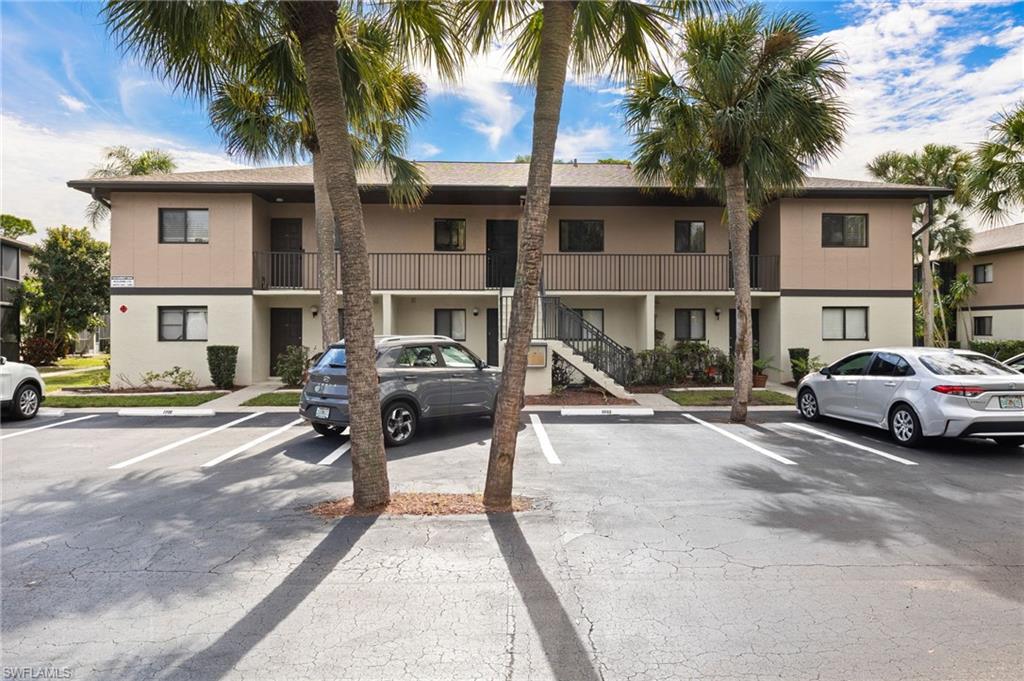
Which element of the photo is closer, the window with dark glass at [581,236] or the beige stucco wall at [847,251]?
the beige stucco wall at [847,251]

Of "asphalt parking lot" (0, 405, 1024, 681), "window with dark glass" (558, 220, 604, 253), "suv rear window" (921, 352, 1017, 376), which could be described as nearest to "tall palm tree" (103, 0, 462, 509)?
"asphalt parking lot" (0, 405, 1024, 681)

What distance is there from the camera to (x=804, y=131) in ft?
35.1

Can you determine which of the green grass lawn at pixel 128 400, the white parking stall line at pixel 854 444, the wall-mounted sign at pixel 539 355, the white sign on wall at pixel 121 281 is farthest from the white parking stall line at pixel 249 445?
the white parking stall line at pixel 854 444

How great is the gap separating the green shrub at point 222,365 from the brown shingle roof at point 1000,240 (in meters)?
32.5

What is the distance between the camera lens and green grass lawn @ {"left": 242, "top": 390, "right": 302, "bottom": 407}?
13.0 metres

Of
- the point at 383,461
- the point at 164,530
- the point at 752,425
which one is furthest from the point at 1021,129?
the point at 164,530

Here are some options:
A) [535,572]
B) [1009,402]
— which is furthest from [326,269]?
[1009,402]

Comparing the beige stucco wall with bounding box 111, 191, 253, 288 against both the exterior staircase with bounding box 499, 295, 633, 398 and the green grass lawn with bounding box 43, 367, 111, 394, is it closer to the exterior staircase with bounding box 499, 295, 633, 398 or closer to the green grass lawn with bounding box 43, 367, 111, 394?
the green grass lawn with bounding box 43, 367, 111, 394

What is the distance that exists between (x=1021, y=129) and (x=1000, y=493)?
39.4 ft

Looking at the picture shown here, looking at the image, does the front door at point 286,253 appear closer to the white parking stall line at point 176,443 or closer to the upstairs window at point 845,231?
the white parking stall line at point 176,443

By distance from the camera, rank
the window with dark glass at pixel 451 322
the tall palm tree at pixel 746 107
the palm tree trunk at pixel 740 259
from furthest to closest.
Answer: the window with dark glass at pixel 451 322
the palm tree trunk at pixel 740 259
the tall palm tree at pixel 746 107

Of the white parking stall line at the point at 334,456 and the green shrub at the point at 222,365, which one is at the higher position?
the green shrub at the point at 222,365

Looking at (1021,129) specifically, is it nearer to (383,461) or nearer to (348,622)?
(383,461)

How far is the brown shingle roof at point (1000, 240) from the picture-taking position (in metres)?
25.7
